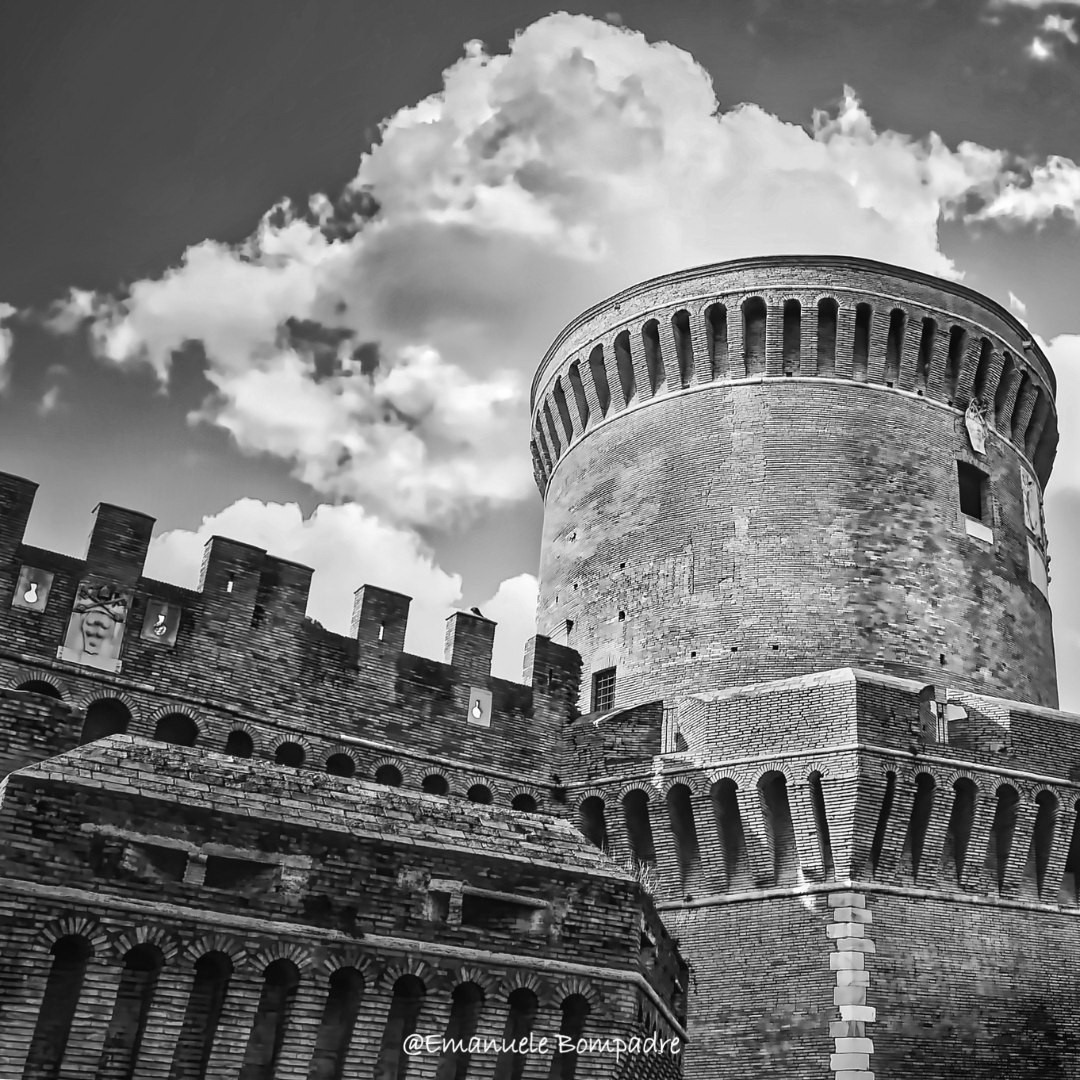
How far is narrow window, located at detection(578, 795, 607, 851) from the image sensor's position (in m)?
23.1

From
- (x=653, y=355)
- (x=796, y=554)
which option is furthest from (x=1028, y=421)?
(x=653, y=355)

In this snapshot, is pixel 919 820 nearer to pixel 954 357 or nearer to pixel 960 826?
pixel 960 826

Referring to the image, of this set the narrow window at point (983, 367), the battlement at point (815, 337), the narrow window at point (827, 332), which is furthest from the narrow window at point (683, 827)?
the narrow window at point (983, 367)

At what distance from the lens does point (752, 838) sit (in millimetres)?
21375

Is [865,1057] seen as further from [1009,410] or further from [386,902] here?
[1009,410]

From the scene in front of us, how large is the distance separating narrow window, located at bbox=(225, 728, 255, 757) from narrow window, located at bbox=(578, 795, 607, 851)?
5.80 meters

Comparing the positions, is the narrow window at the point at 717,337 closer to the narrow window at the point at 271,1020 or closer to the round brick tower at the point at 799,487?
the round brick tower at the point at 799,487

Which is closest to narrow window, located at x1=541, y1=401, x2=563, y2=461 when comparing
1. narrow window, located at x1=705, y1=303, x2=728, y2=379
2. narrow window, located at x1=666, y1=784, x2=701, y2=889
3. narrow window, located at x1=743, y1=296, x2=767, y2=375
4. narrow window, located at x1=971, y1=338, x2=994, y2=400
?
narrow window, located at x1=705, y1=303, x2=728, y2=379

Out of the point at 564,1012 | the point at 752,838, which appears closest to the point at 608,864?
the point at 564,1012

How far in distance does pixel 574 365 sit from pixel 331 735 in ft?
37.0

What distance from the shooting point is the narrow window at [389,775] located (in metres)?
21.7

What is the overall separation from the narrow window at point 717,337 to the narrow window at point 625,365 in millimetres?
1792

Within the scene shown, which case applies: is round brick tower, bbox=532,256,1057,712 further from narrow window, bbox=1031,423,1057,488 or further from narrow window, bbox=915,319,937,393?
narrow window, bbox=1031,423,1057,488

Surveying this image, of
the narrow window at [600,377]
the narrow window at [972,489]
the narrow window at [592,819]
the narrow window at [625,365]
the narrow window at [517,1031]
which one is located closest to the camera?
the narrow window at [517,1031]
